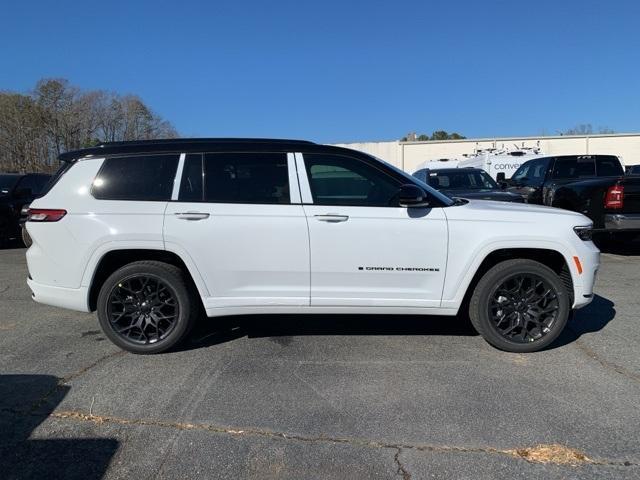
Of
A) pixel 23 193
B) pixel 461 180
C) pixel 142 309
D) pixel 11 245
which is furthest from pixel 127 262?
pixel 11 245

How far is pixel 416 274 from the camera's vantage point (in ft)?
14.3

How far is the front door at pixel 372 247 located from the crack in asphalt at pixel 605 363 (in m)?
1.45

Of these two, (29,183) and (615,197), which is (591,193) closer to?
(615,197)

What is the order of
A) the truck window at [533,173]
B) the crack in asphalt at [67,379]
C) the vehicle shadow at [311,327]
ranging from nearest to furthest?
the crack in asphalt at [67,379] < the vehicle shadow at [311,327] < the truck window at [533,173]

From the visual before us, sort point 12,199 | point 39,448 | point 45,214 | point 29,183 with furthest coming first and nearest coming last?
point 29,183
point 12,199
point 45,214
point 39,448

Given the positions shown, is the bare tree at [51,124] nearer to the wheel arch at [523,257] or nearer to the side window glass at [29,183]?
the side window glass at [29,183]

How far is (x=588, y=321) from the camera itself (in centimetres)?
541

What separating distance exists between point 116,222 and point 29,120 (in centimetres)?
3378

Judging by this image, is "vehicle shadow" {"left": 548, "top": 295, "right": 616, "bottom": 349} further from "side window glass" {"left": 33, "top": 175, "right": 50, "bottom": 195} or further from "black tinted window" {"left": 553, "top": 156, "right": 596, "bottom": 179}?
"side window glass" {"left": 33, "top": 175, "right": 50, "bottom": 195}

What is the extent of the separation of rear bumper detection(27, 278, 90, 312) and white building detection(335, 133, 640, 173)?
3437cm

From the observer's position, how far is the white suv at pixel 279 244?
4.32 metres

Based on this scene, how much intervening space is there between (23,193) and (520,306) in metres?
10.9

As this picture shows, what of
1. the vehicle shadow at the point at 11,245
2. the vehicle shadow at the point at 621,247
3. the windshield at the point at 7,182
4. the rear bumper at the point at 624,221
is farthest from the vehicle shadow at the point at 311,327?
the vehicle shadow at the point at 11,245

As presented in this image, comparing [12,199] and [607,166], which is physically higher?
[607,166]
